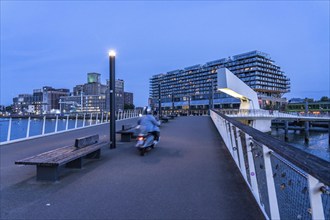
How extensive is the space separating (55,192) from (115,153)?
12.2 ft

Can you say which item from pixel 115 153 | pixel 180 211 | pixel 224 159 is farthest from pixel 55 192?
pixel 224 159

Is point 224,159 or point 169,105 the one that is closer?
point 224,159

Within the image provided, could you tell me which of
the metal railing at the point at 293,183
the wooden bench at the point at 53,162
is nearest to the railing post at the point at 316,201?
the metal railing at the point at 293,183

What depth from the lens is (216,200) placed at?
400 cm

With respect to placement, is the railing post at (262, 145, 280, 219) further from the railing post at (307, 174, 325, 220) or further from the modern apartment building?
the modern apartment building

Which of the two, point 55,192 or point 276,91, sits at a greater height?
point 276,91

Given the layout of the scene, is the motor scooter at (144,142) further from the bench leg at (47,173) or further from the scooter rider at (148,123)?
the bench leg at (47,173)

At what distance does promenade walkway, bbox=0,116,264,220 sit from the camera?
11.7 ft

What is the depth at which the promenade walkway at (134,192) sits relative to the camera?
357cm

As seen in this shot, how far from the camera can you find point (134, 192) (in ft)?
14.5

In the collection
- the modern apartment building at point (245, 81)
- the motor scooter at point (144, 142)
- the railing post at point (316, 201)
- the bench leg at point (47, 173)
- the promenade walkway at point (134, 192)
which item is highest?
the modern apartment building at point (245, 81)

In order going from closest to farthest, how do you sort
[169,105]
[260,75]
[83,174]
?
[83,174] < [260,75] < [169,105]

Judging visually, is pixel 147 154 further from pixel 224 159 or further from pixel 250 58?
pixel 250 58

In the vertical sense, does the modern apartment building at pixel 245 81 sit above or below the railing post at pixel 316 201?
above
